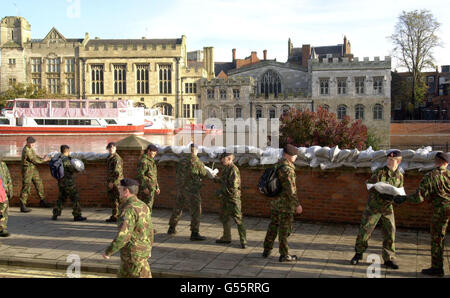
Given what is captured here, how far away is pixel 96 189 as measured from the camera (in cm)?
1229

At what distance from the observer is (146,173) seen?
9445 millimetres

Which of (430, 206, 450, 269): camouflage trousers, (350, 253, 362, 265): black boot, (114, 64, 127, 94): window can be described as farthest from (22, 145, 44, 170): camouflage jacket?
(114, 64, 127, 94): window

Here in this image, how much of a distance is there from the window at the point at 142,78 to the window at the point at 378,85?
31.8 meters

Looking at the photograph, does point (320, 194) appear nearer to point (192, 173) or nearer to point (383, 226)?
point (383, 226)

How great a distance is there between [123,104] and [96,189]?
3352 cm

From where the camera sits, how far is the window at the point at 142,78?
66000mm

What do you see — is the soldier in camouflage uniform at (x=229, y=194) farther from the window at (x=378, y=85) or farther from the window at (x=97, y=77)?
the window at (x=97, y=77)

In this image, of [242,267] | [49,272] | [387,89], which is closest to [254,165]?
[242,267]

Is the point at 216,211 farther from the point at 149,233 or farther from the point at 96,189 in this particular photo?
the point at 149,233

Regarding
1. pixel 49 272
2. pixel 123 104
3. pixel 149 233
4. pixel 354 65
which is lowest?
pixel 49 272

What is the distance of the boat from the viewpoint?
3972 centimetres

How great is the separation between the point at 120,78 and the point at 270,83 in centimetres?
2206

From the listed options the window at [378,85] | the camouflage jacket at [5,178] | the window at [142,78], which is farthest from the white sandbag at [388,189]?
the window at [142,78]

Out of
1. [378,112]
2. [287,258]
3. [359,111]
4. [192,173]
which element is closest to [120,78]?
[359,111]
